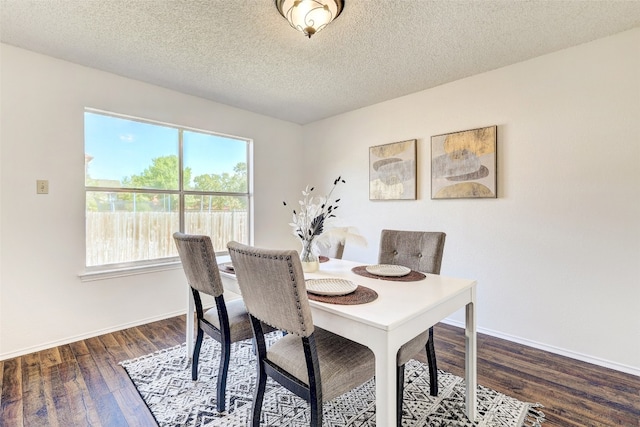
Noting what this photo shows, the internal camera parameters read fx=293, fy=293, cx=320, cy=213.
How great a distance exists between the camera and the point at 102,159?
2.69 m

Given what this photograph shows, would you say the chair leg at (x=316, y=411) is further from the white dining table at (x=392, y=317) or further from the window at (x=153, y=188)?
the window at (x=153, y=188)

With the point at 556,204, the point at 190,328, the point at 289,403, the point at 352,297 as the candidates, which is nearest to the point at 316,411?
the point at 352,297

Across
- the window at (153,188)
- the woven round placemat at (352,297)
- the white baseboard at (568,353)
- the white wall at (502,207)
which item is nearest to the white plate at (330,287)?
the woven round placemat at (352,297)

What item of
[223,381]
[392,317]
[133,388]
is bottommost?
[133,388]

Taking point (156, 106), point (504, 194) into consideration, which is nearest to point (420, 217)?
point (504, 194)

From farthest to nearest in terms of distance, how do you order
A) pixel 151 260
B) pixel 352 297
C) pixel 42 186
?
pixel 151 260
pixel 42 186
pixel 352 297

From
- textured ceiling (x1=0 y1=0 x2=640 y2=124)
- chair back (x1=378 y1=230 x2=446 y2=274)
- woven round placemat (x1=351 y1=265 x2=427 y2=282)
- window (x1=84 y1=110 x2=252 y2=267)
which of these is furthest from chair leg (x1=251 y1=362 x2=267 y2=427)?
window (x1=84 y1=110 x2=252 y2=267)

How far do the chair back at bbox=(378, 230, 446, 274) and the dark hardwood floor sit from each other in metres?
0.77

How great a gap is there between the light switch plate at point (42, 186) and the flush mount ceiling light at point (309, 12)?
89.0 inches

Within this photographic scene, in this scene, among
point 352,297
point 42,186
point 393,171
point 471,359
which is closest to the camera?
point 352,297

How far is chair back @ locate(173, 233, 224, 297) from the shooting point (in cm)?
160

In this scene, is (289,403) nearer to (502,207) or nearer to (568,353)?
(568,353)

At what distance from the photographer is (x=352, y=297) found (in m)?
1.32

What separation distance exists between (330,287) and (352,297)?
13 cm
